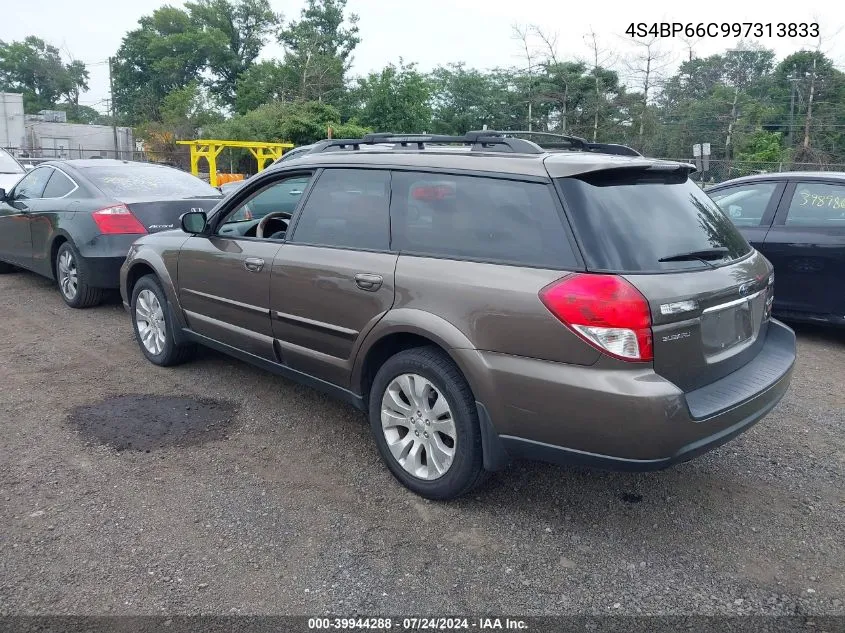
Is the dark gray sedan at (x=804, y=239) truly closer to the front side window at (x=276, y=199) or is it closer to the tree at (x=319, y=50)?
the front side window at (x=276, y=199)

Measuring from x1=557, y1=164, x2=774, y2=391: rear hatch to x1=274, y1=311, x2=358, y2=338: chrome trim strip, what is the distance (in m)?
1.33

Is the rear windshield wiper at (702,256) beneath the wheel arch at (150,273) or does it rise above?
above

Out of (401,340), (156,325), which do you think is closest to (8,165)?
(156,325)

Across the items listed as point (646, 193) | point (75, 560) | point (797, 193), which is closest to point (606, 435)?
point (646, 193)

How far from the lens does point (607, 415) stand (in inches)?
108

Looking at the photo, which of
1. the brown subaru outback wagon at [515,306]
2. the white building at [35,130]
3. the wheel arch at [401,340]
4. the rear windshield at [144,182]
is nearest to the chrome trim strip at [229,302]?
the brown subaru outback wagon at [515,306]

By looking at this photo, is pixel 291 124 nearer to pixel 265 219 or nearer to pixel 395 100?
pixel 395 100

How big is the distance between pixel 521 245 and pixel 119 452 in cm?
252

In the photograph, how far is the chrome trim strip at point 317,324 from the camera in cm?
366

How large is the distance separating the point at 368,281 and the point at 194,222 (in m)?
1.84

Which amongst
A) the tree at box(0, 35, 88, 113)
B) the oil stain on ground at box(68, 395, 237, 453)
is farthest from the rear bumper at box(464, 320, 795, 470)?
the tree at box(0, 35, 88, 113)

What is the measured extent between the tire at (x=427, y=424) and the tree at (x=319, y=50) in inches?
1364

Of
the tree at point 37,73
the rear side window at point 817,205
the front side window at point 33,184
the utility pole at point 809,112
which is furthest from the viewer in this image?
the tree at point 37,73

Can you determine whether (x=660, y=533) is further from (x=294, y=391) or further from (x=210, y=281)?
(x=210, y=281)
